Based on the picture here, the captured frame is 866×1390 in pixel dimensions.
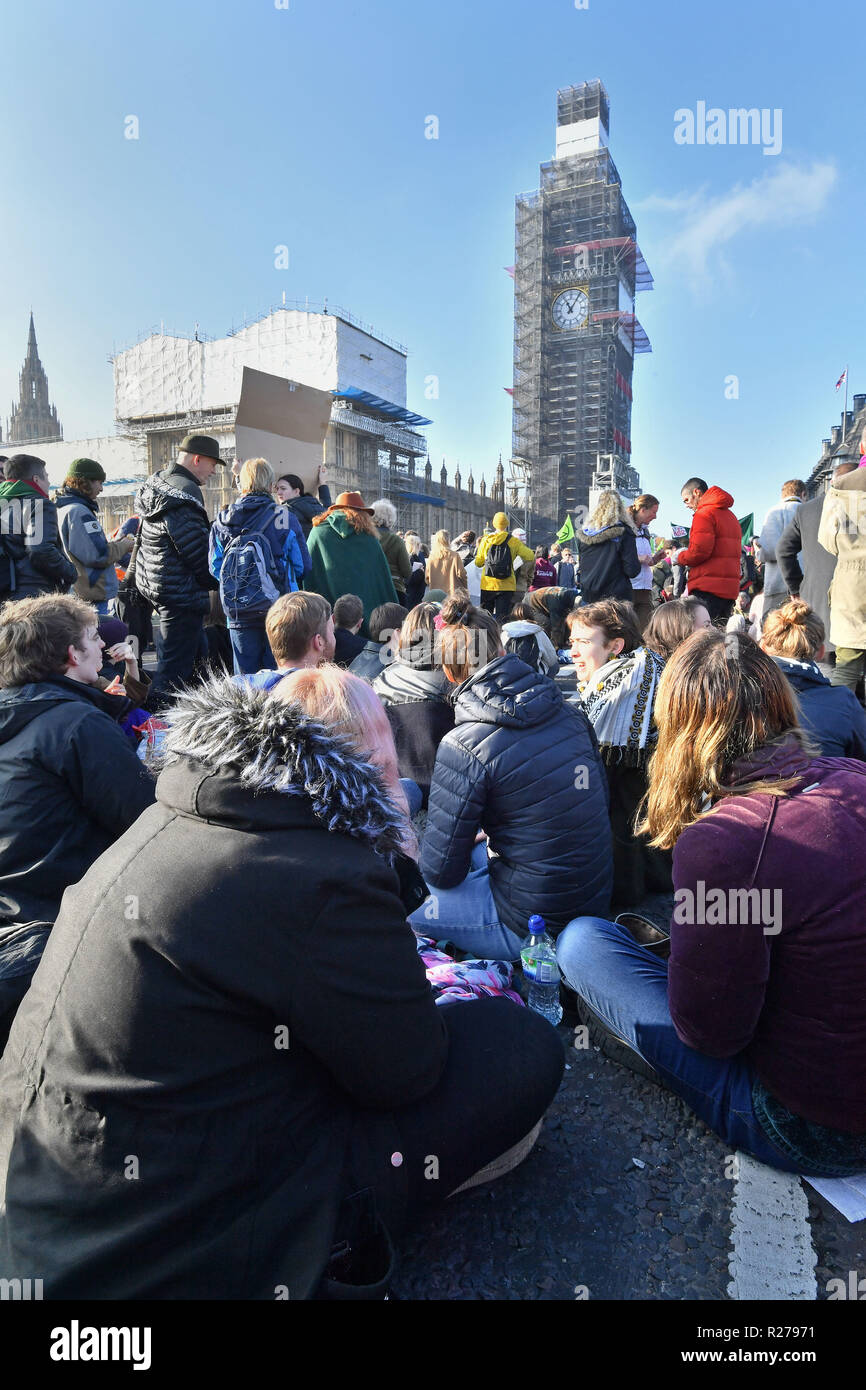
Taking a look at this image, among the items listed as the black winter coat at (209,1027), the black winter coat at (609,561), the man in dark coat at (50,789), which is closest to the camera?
the black winter coat at (209,1027)

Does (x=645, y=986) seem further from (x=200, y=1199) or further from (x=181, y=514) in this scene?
(x=181, y=514)

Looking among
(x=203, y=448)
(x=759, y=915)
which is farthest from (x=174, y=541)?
(x=759, y=915)

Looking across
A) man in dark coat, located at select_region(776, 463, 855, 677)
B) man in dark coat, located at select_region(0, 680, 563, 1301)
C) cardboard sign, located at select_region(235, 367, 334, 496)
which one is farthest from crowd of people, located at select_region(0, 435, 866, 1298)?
cardboard sign, located at select_region(235, 367, 334, 496)

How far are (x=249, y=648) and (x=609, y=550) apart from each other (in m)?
2.99

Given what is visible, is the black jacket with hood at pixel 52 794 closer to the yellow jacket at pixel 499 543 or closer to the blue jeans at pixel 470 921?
the blue jeans at pixel 470 921

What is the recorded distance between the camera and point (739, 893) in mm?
1765

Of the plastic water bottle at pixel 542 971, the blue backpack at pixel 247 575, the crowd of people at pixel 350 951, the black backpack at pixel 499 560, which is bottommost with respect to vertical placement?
the plastic water bottle at pixel 542 971

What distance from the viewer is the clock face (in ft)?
238

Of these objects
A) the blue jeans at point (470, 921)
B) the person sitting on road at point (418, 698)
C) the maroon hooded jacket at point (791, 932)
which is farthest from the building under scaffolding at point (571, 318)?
the maroon hooded jacket at point (791, 932)

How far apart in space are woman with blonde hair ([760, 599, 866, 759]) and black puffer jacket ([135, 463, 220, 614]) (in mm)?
3880

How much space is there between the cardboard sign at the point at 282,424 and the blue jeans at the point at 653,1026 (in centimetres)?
580

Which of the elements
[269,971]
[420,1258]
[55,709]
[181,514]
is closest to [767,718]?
[269,971]

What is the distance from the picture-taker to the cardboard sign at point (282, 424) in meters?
7.35
